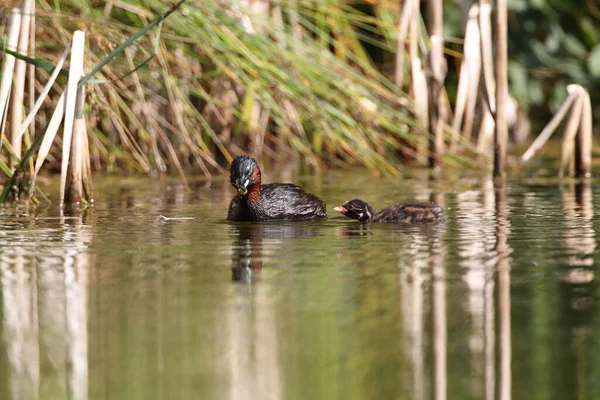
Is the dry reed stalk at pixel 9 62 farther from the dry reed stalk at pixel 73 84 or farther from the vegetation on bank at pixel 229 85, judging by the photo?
the vegetation on bank at pixel 229 85

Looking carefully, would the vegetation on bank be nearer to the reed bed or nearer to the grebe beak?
the reed bed

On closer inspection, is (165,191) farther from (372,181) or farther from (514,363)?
(514,363)

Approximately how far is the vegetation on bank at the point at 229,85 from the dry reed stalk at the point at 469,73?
280 millimetres

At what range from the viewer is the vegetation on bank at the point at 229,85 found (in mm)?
10500

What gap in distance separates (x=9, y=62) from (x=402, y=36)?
17.3ft

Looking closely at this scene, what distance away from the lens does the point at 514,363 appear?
14.7ft

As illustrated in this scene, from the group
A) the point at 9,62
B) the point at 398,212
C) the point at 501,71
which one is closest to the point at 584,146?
the point at 501,71

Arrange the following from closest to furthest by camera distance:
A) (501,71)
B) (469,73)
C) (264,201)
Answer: (264,201) < (501,71) < (469,73)

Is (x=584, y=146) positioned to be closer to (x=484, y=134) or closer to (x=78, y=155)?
(x=484, y=134)

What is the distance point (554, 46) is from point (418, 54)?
2.86m

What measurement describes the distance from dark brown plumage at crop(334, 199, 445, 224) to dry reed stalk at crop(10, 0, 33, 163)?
2352mm

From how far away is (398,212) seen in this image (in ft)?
28.5

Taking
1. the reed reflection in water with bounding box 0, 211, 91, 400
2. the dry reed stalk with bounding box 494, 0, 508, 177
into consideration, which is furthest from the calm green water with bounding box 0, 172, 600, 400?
the dry reed stalk with bounding box 494, 0, 508, 177

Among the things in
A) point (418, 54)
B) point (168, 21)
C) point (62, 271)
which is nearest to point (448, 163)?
point (418, 54)
